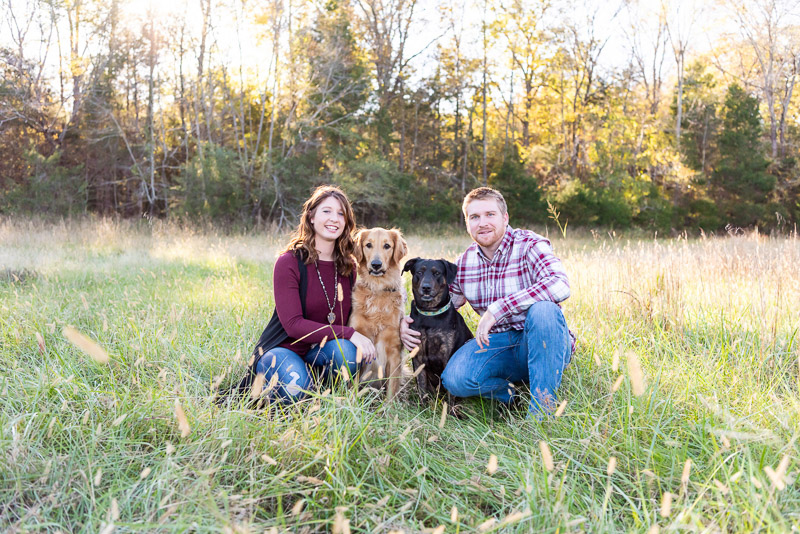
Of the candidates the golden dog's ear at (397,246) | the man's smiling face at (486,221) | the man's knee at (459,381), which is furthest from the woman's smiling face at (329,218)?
the man's knee at (459,381)

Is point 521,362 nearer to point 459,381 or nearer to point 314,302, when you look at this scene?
point 459,381

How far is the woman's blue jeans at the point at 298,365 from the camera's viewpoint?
2.81 metres

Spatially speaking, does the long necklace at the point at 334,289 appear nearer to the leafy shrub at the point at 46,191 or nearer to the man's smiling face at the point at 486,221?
the man's smiling face at the point at 486,221

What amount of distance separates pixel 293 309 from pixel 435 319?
90 cm

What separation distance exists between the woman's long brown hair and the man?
564 mm

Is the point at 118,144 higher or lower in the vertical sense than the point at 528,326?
higher

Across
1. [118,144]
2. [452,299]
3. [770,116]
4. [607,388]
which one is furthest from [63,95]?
[770,116]

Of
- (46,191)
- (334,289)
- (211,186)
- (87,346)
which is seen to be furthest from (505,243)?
(46,191)

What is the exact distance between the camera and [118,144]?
18547 millimetres

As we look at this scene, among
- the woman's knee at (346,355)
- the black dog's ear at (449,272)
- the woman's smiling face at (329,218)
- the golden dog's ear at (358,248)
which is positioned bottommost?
the woman's knee at (346,355)

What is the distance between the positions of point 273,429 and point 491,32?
66.5ft

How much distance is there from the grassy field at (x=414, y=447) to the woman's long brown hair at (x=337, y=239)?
903 mm

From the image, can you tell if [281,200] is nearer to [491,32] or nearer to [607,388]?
[491,32]

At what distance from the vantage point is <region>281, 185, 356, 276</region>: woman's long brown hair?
3.35 m
